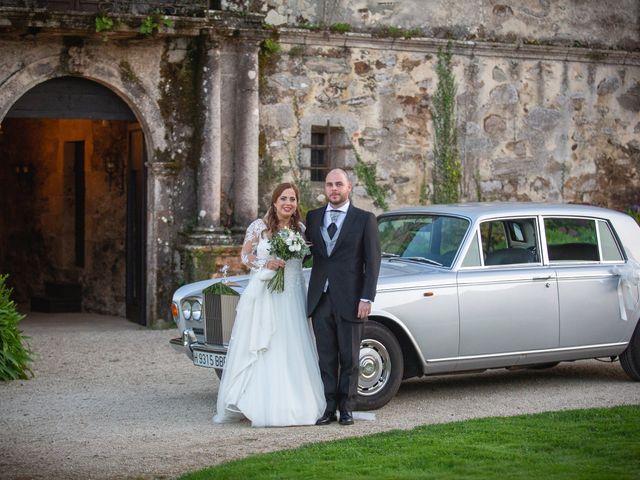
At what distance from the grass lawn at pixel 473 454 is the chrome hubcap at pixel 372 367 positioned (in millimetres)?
916

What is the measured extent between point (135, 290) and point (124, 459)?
9.02 metres

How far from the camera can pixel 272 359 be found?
27.0 feet

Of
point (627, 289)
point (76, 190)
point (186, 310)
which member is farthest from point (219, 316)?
point (76, 190)

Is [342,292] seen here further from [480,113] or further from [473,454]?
[480,113]

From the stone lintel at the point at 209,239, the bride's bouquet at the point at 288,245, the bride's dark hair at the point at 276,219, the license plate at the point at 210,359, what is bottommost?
the license plate at the point at 210,359

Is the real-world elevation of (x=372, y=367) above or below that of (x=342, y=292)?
below

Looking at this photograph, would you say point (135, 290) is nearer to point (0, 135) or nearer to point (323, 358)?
point (0, 135)

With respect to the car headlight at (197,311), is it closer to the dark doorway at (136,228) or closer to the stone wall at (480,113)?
the dark doorway at (136,228)

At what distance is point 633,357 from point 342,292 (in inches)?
128

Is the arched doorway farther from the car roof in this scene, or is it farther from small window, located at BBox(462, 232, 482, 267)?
small window, located at BBox(462, 232, 482, 267)

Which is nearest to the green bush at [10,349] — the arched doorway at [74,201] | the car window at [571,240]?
the arched doorway at [74,201]

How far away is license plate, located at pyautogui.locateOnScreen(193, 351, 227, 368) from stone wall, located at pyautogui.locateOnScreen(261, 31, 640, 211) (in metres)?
7.09

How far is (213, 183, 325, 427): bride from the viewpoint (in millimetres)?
8164

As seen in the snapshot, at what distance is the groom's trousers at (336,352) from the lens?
8.16 meters
